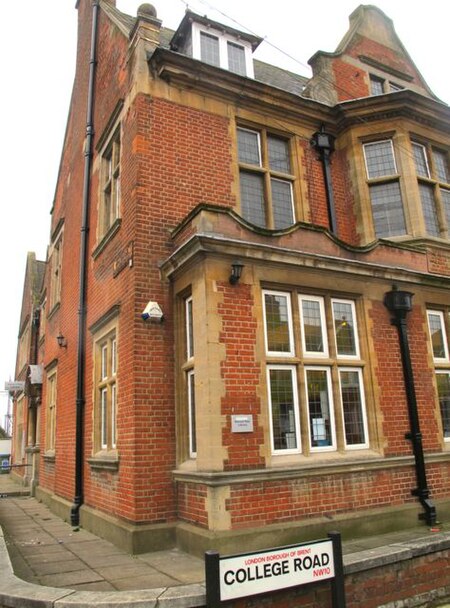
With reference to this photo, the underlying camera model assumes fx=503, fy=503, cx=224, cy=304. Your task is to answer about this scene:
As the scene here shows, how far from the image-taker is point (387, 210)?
10367 mm

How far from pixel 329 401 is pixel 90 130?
8340 millimetres

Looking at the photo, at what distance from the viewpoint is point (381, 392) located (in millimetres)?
7844

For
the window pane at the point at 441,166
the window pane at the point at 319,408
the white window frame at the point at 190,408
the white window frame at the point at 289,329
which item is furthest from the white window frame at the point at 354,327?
the window pane at the point at 441,166

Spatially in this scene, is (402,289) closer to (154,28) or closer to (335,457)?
(335,457)

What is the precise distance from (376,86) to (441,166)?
2.87 m

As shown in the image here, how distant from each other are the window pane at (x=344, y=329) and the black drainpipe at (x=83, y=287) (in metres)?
5.46

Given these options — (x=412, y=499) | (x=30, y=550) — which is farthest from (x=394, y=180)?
(x=30, y=550)

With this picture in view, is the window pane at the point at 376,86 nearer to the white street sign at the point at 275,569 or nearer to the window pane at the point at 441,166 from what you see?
the window pane at the point at 441,166

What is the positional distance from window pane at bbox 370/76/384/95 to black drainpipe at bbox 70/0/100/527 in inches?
266

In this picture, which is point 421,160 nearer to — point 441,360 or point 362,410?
point 441,360

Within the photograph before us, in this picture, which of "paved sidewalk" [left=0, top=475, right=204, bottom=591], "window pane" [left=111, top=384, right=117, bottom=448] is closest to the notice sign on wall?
"paved sidewalk" [left=0, top=475, right=204, bottom=591]

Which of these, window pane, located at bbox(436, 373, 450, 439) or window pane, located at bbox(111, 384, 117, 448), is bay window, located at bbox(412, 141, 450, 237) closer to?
window pane, located at bbox(436, 373, 450, 439)

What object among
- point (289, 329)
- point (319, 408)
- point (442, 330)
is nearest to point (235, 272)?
point (289, 329)

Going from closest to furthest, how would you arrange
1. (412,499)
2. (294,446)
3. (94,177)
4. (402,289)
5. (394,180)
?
1. (294,446)
2. (412,499)
3. (402,289)
4. (394,180)
5. (94,177)
